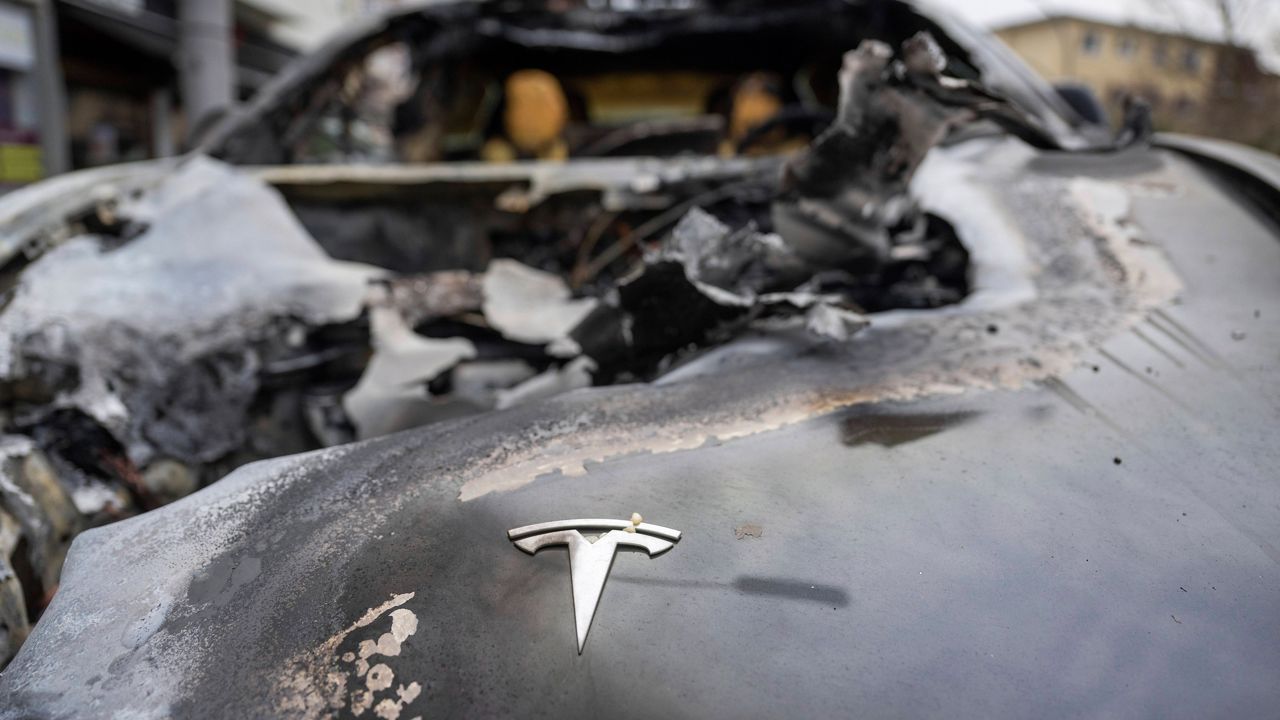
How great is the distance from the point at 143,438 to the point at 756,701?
5.32ft

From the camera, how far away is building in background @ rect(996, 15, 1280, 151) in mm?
6605

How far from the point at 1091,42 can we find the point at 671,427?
2471 cm

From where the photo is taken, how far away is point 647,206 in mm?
2732

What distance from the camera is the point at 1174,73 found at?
1116 cm

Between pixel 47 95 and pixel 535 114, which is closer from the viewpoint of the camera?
pixel 535 114

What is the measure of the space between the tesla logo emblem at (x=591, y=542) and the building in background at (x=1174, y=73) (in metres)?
2.04

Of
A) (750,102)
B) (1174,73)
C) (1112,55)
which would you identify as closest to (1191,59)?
(1174,73)

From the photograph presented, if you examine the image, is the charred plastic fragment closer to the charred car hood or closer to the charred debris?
the charred debris

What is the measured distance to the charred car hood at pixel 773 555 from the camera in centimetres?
80

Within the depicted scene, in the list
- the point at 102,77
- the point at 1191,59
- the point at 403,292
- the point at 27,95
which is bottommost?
the point at 403,292

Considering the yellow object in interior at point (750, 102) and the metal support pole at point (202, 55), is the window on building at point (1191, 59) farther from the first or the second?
the metal support pole at point (202, 55)

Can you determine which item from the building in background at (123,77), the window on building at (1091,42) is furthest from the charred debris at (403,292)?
the window on building at (1091,42)

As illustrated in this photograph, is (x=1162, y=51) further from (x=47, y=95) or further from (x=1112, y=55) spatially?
(x=47, y=95)

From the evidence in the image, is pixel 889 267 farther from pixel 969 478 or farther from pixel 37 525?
pixel 37 525
